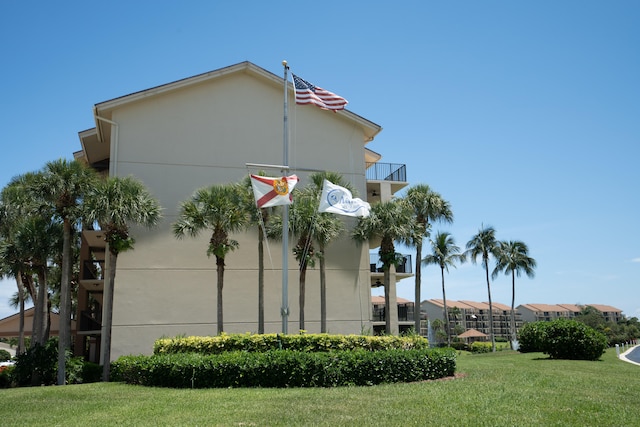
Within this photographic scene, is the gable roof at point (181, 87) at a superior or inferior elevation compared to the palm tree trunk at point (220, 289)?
superior

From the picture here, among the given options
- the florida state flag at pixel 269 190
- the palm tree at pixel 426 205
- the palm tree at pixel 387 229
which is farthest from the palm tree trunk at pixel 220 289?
the palm tree at pixel 426 205

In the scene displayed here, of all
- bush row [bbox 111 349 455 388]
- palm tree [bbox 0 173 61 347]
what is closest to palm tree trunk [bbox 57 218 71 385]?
palm tree [bbox 0 173 61 347]

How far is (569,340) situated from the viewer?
1064 inches

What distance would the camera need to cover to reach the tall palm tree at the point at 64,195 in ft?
79.7

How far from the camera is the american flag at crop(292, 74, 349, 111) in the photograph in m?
19.8

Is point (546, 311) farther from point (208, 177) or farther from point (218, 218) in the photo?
point (218, 218)

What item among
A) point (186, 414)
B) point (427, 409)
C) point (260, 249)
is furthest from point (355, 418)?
point (260, 249)

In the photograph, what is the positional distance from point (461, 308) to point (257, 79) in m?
110

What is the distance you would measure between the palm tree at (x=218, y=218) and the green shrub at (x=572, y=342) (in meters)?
15.7

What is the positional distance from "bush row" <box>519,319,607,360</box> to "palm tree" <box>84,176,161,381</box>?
19473 millimetres

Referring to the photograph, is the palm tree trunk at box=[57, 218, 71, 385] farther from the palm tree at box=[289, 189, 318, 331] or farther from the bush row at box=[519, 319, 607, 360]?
the bush row at box=[519, 319, 607, 360]

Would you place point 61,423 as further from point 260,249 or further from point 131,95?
point 131,95

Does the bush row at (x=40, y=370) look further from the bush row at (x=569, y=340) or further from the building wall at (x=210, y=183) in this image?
the bush row at (x=569, y=340)

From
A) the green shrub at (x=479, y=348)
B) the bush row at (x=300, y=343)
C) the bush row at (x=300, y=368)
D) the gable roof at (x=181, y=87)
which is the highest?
the gable roof at (x=181, y=87)
